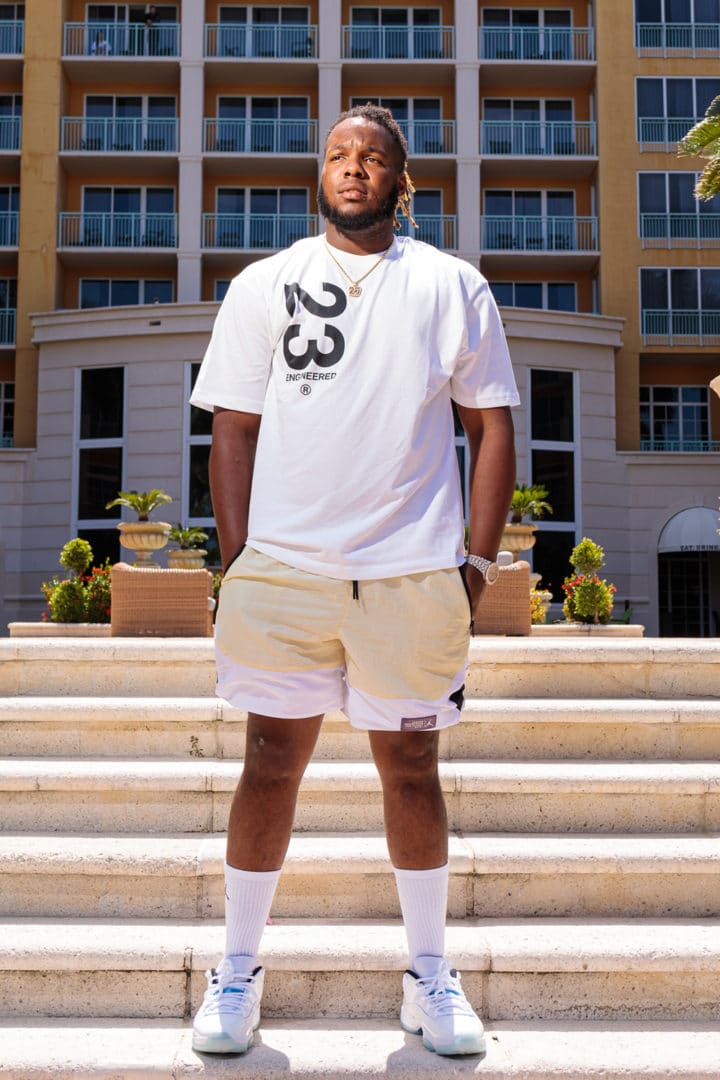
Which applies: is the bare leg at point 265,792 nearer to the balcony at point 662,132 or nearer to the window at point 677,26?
the balcony at point 662,132

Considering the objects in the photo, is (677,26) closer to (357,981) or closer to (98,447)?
(98,447)

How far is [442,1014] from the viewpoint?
2.65 metres

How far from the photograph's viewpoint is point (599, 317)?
25766 mm

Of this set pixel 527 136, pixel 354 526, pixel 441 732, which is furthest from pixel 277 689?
pixel 527 136

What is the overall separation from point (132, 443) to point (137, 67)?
10.5 meters

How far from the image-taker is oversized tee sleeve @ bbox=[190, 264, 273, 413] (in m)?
2.78

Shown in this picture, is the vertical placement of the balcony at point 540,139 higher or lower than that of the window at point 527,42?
lower

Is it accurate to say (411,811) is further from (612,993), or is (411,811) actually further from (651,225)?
(651,225)

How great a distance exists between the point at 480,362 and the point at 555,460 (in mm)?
23247

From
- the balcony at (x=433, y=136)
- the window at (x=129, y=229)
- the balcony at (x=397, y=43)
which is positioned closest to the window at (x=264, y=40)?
the balcony at (x=397, y=43)

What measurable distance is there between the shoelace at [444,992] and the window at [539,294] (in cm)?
2692

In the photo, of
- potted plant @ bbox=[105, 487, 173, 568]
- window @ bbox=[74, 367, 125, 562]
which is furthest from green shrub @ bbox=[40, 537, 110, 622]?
window @ bbox=[74, 367, 125, 562]

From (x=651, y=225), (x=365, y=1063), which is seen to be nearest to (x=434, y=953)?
(x=365, y=1063)

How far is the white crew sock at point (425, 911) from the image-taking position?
106 inches
